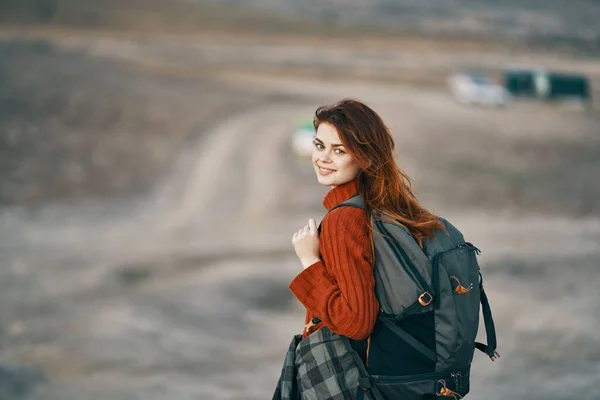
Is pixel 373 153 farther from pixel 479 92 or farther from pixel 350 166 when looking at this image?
pixel 479 92

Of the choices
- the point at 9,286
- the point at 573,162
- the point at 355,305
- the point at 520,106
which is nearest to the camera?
the point at 355,305

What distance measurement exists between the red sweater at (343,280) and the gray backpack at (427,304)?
Answer: 44 mm

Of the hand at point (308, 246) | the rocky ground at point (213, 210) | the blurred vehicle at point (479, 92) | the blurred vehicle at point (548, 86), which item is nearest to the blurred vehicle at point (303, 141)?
the rocky ground at point (213, 210)

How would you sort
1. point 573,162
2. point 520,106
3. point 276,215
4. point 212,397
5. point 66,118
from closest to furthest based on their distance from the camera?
1. point 212,397
2. point 276,215
3. point 573,162
4. point 66,118
5. point 520,106

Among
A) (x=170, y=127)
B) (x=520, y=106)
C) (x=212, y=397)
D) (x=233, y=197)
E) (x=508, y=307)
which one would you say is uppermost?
(x=520, y=106)

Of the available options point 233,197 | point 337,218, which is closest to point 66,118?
point 233,197

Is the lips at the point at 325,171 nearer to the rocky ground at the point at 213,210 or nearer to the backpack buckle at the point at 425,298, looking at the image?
the backpack buckle at the point at 425,298

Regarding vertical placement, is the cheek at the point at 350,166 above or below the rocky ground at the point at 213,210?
below

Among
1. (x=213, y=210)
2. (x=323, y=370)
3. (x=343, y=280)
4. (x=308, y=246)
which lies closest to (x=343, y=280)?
(x=343, y=280)

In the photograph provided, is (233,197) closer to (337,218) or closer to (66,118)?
(66,118)

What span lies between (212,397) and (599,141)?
1815cm

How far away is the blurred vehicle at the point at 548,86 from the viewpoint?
28.3 m

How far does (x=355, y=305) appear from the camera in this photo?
6.57 feet

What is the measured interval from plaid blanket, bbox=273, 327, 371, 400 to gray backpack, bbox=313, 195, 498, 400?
5 centimetres
